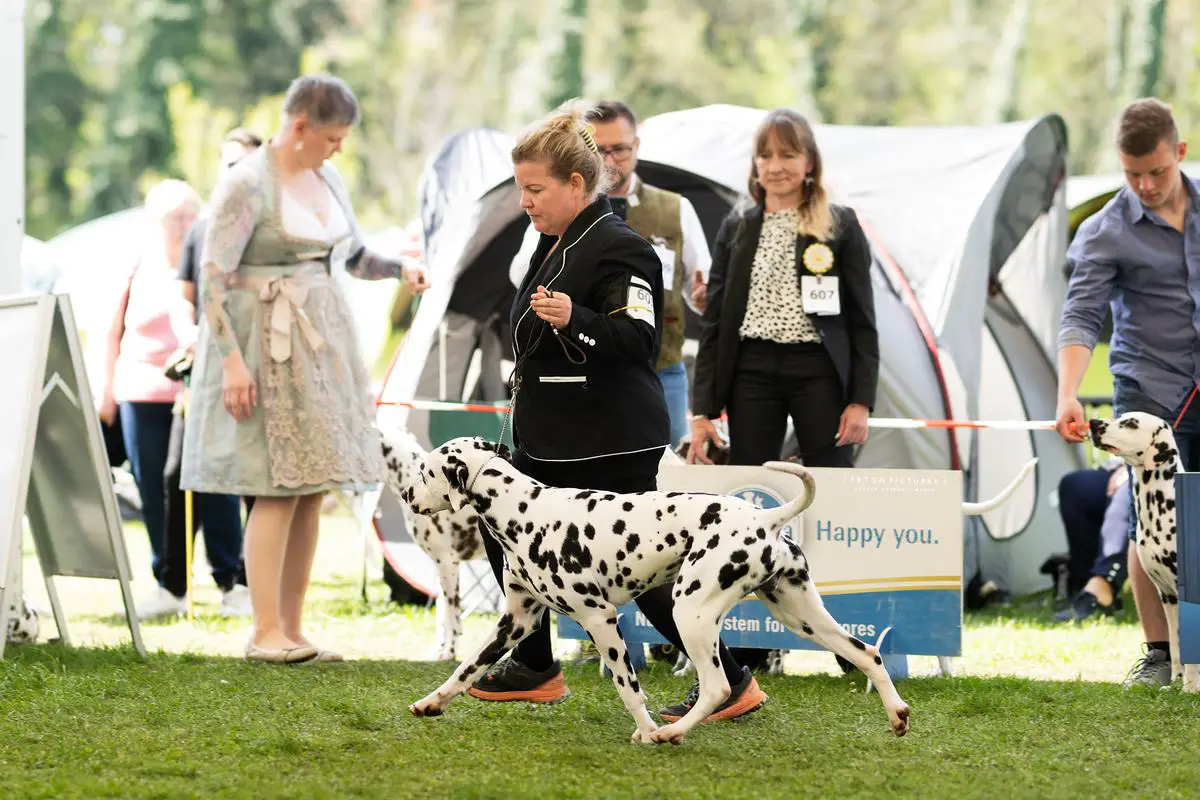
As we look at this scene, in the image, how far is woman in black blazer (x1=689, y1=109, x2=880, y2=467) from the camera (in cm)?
454

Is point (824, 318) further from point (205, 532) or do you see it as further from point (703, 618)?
point (205, 532)

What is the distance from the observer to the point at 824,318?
14.9 feet

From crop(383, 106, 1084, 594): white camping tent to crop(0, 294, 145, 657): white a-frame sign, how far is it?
233 centimetres

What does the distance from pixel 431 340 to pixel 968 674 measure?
3113mm

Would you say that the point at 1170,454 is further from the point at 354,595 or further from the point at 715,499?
the point at 354,595

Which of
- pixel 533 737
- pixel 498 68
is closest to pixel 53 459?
pixel 533 737

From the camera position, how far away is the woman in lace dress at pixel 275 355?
4738 mm

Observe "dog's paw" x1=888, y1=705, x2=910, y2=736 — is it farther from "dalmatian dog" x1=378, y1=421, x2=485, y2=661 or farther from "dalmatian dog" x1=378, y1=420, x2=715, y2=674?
"dalmatian dog" x1=378, y1=421, x2=485, y2=661

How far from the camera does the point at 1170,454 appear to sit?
4.37 metres

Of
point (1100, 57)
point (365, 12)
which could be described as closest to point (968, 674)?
point (1100, 57)

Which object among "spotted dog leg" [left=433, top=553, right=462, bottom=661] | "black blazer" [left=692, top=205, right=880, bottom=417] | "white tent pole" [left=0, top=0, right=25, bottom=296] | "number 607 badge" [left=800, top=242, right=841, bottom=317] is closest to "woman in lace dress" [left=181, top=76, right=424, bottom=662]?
"spotted dog leg" [left=433, top=553, right=462, bottom=661]

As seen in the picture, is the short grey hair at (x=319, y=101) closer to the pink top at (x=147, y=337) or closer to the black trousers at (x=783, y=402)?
the black trousers at (x=783, y=402)

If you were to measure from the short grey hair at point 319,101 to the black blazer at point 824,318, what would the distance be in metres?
1.28

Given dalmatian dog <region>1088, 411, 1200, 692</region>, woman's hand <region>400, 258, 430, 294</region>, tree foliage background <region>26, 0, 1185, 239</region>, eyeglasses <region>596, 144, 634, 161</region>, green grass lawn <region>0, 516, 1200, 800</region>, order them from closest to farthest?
1. green grass lawn <region>0, 516, 1200, 800</region>
2. dalmatian dog <region>1088, 411, 1200, 692</region>
3. eyeglasses <region>596, 144, 634, 161</region>
4. woman's hand <region>400, 258, 430, 294</region>
5. tree foliage background <region>26, 0, 1185, 239</region>
